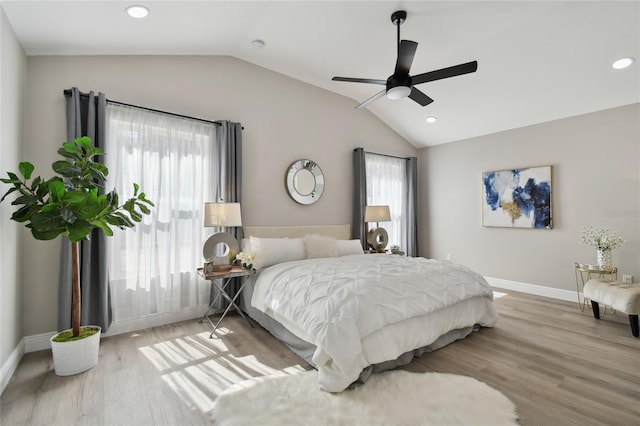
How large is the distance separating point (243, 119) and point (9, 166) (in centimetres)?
242

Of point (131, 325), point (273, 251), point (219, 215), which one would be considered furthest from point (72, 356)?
point (273, 251)

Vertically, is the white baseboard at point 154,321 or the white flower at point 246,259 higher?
the white flower at point 246,259

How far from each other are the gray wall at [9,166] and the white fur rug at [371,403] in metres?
1.87

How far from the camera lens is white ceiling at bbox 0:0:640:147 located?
272 cm

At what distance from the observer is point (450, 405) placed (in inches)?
76.4

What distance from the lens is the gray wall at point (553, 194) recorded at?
3.96m

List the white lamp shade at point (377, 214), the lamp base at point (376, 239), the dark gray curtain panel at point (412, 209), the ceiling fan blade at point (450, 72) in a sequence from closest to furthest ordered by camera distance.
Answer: the ceiling fan blade at point (450, 72) < the white lamp shade at point (377, 214) < the lamp base at point (376, 239) < the dark gray curtain panel at point (412, 209)

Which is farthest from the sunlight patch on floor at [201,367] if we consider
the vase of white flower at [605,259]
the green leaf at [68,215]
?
the vase of white flower at [605,259]

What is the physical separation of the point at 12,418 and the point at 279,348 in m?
1.79

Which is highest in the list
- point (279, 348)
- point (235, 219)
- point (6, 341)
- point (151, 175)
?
point (151, 175)

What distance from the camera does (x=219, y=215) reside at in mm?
3369

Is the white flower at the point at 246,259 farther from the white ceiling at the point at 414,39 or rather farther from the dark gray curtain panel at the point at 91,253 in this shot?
the white ceiling at the point at 414,39

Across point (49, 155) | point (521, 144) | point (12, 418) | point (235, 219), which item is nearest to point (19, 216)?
point (49, 155)

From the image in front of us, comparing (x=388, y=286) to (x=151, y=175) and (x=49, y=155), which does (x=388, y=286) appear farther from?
(x=49, y=155)
